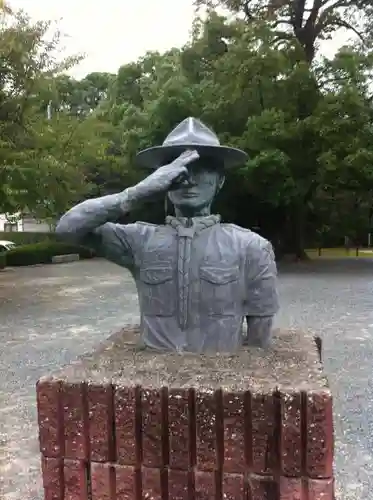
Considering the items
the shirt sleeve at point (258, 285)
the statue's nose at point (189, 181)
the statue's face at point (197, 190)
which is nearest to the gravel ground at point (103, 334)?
the shirt sleeve at point (258, 285)

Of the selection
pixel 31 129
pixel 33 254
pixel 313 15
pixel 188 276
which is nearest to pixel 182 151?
pixel 188 276

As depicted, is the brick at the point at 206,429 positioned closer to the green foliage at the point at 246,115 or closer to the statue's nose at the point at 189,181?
the statue's nose at the point at 189,181

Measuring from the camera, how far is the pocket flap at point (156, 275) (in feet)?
8.74

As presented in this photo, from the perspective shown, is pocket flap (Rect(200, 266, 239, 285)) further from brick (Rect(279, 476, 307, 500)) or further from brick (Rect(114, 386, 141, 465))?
brick (Rect(279, 476, 307, 500))

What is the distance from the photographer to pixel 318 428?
6.26 ft

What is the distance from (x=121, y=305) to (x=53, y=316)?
140 centimetres

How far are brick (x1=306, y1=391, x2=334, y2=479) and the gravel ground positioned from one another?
164 centimetres

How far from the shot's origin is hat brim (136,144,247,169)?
2.70 metres

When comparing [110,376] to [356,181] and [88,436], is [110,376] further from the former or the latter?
[356,181]

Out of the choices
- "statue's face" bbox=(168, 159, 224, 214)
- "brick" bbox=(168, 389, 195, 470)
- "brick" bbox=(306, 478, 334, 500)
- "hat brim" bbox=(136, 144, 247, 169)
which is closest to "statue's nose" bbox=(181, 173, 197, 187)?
"statue's face" bbox=(168, 159, 224, 214)

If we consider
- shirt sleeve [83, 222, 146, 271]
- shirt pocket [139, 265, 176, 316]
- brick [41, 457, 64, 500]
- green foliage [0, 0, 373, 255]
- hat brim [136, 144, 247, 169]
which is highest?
green foliage [0, 0, 373, 255]

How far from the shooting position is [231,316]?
264cm

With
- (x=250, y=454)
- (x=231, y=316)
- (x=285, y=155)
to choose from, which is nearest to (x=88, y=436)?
(x=250, y=454)

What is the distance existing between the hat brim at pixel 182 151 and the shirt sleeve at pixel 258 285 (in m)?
0.45
